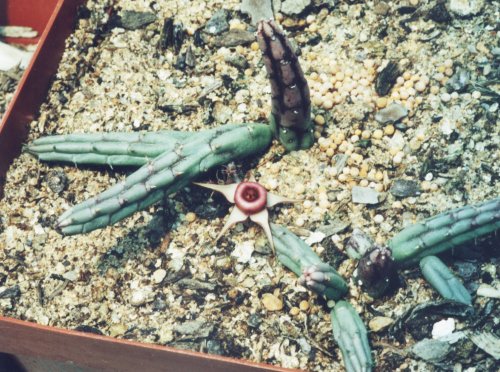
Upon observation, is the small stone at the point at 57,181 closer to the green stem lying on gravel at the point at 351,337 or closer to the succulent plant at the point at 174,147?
the succulent plant at the point at 174,147

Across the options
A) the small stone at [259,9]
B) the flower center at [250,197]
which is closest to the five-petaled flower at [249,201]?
the flower center at [250,197]

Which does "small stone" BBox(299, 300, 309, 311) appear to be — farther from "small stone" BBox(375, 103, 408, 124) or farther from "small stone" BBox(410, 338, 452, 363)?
"small stone" BBox(375, 103, 408, 124)

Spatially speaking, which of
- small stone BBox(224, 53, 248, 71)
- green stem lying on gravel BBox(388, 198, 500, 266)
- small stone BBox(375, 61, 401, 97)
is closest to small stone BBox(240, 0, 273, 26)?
small stone BBox(224, 53, 248, 71)

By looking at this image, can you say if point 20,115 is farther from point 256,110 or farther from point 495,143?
point 495,143

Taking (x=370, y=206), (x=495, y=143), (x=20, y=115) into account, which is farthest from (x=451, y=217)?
(x=20, y=115)

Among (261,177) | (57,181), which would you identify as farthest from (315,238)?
(57,181)
